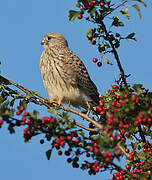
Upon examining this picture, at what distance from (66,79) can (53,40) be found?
4.57 feet

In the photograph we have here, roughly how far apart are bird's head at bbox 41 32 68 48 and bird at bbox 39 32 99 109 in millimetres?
215

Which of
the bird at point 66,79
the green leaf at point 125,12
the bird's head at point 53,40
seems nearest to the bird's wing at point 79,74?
the bird at point 66,79

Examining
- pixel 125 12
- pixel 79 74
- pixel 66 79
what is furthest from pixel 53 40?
pixel 125 12

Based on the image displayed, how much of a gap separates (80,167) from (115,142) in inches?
30.6

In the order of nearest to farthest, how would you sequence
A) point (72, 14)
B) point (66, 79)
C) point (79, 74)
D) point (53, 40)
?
1. point (72, 14)
2. point (66, 79)
3. point (79, 74)
4. point (53, 40)

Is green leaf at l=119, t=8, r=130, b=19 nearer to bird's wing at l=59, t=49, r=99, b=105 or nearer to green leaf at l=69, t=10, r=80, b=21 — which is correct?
green leaf at l=69, t=10, r=80, b=21

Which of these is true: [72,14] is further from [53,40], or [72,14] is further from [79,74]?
[53,40]

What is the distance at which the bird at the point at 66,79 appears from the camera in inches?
254

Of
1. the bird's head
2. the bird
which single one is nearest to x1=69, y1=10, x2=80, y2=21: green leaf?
the bird

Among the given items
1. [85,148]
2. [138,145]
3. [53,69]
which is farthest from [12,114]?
[53,69]

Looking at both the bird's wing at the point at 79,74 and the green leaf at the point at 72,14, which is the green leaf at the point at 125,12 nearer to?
the green leaf at the point at 72,14

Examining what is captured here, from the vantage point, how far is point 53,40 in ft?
A: 24.4

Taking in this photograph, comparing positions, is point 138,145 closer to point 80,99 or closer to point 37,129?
point 37,129

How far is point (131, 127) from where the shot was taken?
3283 mm
